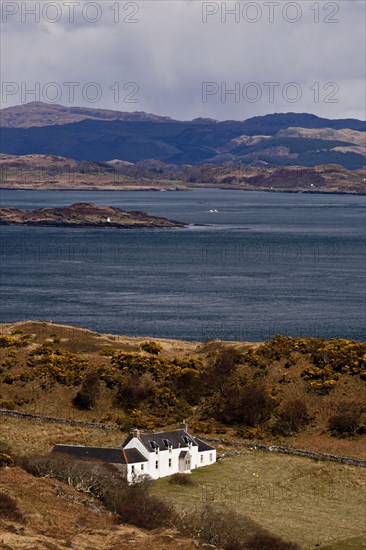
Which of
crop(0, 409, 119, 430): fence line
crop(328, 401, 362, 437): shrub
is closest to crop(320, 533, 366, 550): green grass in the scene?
crop(328, 401, 362, 437): shrub

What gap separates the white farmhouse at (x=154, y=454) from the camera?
55.8 metres

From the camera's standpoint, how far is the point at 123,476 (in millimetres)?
54250

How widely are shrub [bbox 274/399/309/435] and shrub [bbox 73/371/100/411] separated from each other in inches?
469

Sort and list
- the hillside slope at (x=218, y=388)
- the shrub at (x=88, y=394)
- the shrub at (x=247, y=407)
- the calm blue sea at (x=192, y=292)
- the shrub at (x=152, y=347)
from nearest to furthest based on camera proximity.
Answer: the hillside slope at (x=218, y=388) → the shrub at (x=247, y=407) → the shrub at (x=88, y=394) → the shrub at (x=152, y=347) → the calm blue sea at (x=192, y=292)

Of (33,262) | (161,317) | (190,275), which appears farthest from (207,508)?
(33,262)

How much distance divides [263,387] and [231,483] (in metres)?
14.5

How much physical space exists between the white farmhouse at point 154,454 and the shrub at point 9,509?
→ 11882 millimetres

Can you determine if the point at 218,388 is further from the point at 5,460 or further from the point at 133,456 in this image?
the point at 5,460

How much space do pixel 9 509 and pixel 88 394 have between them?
28813 millimetres

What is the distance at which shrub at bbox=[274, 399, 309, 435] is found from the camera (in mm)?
66438

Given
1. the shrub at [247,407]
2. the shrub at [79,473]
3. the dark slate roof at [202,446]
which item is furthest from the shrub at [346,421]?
the shrub at [79,473]

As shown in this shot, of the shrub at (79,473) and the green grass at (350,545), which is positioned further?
the shrub at (79,473)

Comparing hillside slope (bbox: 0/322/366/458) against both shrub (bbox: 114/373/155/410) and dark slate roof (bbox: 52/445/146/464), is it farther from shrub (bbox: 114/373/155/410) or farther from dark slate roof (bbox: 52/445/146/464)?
dark slate roof (bbox: 52/445/146/464)

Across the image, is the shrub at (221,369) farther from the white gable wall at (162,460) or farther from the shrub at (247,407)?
the white gable wall at (162,460)
